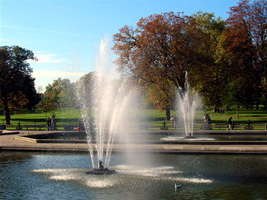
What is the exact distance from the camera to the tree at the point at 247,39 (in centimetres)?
4941

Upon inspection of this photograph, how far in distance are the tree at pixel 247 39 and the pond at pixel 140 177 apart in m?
30.7

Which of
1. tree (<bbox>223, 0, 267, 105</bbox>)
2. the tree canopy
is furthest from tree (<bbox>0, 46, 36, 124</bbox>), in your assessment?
tree (<bbox>223, 0, 267, 105</bbox>)

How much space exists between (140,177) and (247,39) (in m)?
36.9

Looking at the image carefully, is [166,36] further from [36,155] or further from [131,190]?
[131,190]

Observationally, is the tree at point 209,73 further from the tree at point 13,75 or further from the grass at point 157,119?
the tree at point 13,75

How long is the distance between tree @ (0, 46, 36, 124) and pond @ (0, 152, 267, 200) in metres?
40.7

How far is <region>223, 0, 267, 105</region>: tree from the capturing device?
162 ft

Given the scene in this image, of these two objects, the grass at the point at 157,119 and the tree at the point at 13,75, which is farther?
the tree at the point at 13,75

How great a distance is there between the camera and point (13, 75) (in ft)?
209

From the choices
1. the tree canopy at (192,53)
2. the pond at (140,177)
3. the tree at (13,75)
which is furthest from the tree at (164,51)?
the pond at (140,177)

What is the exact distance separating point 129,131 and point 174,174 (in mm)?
21009

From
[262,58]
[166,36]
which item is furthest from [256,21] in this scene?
[166,36]

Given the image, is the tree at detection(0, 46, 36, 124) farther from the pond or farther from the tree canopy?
the pond

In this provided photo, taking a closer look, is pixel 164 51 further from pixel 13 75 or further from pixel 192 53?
pixel 13 75
